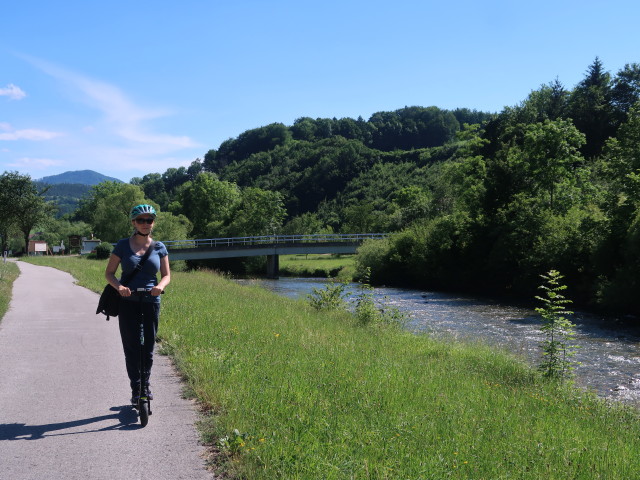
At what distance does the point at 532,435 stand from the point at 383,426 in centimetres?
161

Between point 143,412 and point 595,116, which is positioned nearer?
point 143,412

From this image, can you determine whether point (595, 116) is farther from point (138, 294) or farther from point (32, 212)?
point (138, 294)

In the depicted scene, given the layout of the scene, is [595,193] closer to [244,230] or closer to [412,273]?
[412,273]

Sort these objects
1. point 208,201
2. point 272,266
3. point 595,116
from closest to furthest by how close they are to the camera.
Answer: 1. point 272,266
2. point 595,116
3. point 208,201

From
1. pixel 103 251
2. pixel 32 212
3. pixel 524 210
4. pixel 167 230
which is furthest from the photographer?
pixel 167 230

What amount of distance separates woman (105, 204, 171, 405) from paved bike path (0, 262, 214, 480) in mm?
489

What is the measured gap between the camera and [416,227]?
4866cm

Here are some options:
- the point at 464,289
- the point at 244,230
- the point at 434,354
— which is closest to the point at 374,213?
the point at 244,230

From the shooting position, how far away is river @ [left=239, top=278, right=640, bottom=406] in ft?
38.1

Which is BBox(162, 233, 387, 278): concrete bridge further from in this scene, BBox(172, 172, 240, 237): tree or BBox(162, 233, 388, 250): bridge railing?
BBox(172, 172, 240, 237): tree

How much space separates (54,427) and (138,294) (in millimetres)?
1511

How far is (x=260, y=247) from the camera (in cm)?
5956

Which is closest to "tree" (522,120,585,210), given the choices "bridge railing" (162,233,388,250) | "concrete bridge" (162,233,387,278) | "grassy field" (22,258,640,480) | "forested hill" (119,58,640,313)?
"forested hill" (119,58,640,313)

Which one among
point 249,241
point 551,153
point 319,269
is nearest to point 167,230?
point 249,241
